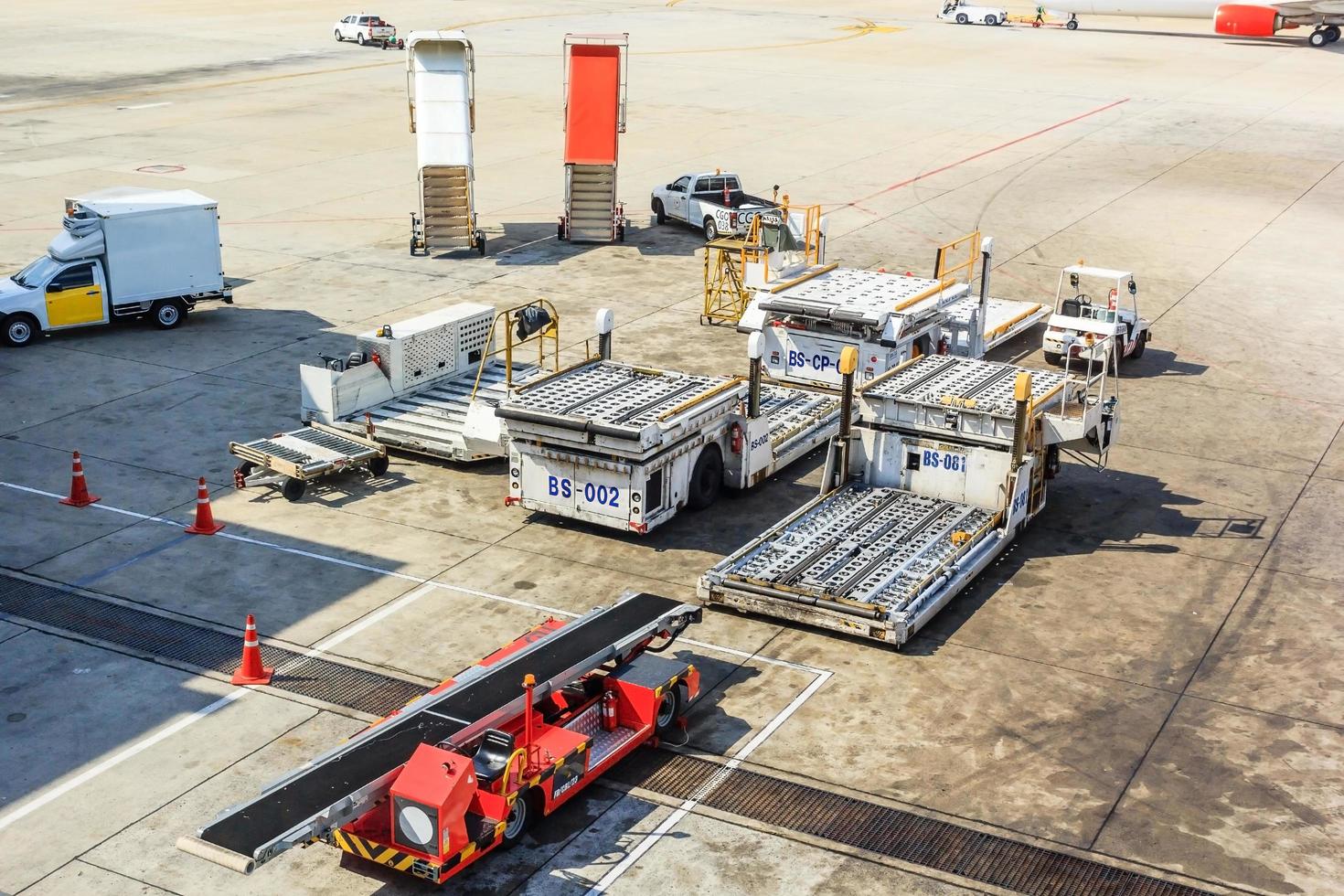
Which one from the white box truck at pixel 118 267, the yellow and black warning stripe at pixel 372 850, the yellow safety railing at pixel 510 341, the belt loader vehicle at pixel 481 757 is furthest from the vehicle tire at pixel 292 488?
the white box truck at pixel 118 267

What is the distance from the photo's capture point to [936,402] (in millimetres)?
20844

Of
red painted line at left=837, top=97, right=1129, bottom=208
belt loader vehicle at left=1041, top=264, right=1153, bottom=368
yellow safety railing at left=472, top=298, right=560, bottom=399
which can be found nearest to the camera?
yellow safety railing at left=472, top=298, right=560, bottom=399

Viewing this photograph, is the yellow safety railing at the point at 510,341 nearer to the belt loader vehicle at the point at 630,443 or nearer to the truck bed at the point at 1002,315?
the belt loader vehicle at the point at 630,443

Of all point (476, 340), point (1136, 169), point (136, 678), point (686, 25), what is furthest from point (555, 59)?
point (136, 678)

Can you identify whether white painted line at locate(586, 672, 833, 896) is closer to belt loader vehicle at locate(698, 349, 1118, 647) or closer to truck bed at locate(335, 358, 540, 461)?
belt loader vehicle at locate(698, 349, 1118, 647)

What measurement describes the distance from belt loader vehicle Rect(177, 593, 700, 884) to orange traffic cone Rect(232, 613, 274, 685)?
2.89 metres

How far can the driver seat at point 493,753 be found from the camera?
13.4m

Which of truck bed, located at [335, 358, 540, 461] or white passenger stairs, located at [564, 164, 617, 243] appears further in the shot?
white passenger stairs, located at [564, 164, 617, 243]

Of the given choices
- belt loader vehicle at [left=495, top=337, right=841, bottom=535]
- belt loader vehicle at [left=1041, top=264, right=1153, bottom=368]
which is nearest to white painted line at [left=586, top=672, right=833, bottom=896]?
belt loader vehicle at [left=495, top=337, right=841, bottom=535]

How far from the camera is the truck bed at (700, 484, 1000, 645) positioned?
17750 millimetres

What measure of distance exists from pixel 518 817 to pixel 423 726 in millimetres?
1225

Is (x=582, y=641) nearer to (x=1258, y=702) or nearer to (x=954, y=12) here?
(x=1258, y=702)

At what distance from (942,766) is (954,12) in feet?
266

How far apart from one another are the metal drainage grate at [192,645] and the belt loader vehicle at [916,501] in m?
4.49
